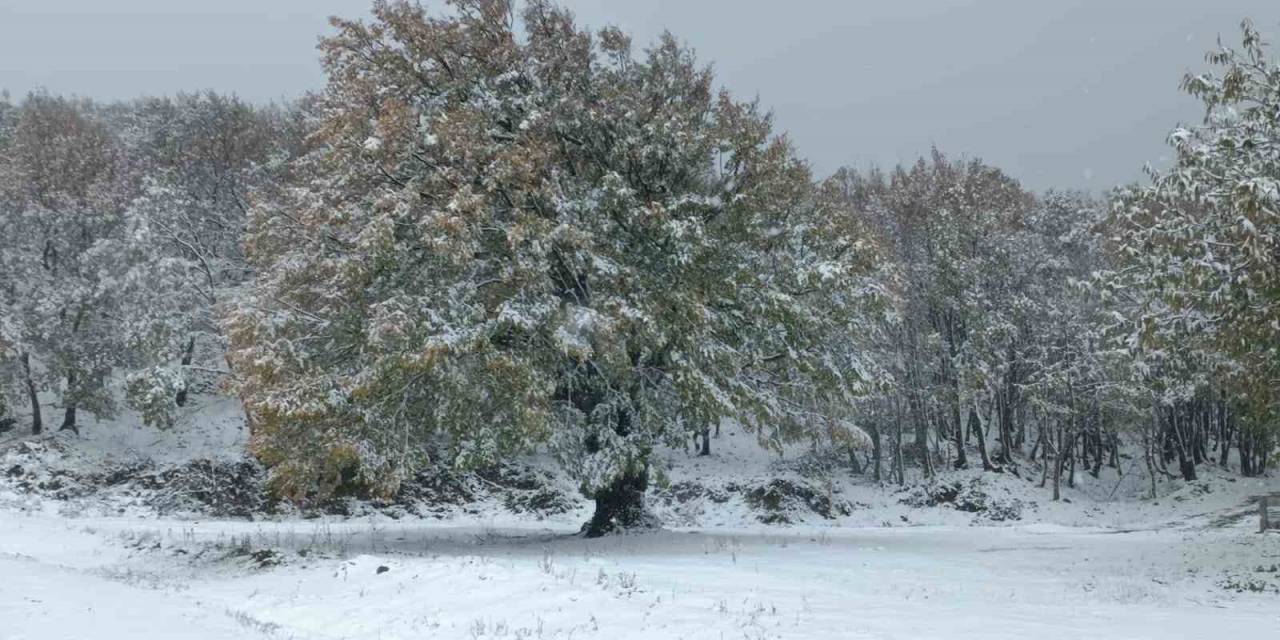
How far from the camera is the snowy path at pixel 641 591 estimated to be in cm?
948

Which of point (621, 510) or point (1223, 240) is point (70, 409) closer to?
point (621, 510)

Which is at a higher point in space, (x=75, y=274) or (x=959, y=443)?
(x=75, y=274)

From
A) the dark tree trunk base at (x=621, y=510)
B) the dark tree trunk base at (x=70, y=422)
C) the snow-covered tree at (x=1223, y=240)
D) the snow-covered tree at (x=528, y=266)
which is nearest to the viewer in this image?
the snow-covered tree at (x=1223, y=240)

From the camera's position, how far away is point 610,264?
1692 cm

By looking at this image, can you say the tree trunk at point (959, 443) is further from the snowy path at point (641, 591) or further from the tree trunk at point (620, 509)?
the tree trunk at point (620, 509)

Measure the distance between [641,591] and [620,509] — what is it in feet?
31.0

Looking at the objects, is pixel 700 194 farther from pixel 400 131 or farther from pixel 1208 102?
pixel 1208 102

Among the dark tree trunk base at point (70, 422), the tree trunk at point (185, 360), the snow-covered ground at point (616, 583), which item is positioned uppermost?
the tree trunk at point (185, 360)

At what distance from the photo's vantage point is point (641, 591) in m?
11.2

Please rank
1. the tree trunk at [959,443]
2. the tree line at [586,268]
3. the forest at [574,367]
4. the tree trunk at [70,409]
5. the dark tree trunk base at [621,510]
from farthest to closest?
the tree trunk at [959,443] → the tree trunk at [70,409] → the dark tree trunk base at [621,510] → the tree line at [586,268] → the forest at [574,367]

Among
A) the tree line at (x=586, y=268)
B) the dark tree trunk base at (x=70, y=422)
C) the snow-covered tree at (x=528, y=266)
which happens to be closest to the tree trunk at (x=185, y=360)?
the dark tree trunk base at (x=70, y=422)

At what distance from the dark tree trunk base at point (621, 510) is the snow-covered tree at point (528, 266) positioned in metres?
0.05

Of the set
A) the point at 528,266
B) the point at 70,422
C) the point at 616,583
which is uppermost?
the point at 528,266

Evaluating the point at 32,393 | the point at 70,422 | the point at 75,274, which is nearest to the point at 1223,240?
the point at 32,393
